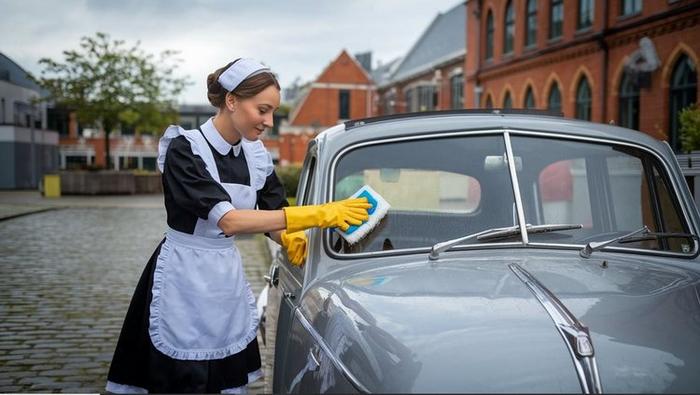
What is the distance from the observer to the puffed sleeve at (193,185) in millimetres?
3010

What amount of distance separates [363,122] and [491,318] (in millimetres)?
Result: 1639

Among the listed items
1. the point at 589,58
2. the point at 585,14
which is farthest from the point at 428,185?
the point at 585,14

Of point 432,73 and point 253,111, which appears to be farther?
point 432,73

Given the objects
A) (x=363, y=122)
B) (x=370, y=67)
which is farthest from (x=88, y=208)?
(x=370, y=67)

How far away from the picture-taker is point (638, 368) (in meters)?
2.10

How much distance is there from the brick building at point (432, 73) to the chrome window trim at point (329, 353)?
1299 inches

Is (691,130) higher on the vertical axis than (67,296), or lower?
higher

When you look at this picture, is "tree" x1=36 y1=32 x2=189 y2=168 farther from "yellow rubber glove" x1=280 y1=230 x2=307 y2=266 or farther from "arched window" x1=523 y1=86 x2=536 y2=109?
"yellow rubber glove" x1=280 y1=230 x2=307 y2=266

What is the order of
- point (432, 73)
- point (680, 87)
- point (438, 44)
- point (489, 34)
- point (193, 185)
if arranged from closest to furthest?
point (193, 185) < point (680, 87) < point (489, 34) < point (432, 73) < point (438, 44)

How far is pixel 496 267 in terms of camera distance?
112 inches

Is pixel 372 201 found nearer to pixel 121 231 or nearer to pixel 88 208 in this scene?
pixel 121 231

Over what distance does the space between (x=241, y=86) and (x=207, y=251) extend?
2.32 feet

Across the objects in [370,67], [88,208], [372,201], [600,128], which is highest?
[370,67]

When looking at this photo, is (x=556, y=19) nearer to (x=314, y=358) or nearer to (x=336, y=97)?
(x=314, y=358)
